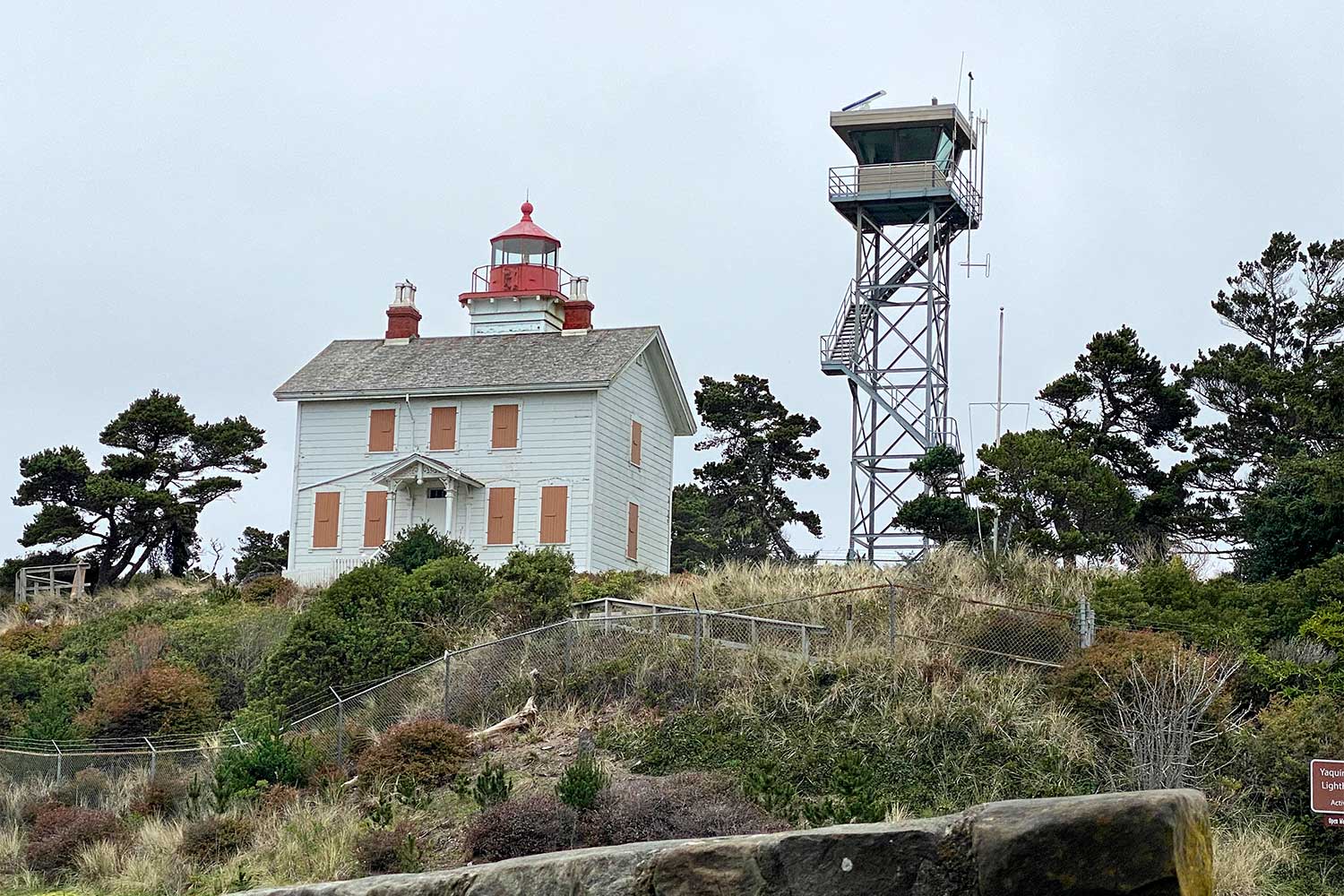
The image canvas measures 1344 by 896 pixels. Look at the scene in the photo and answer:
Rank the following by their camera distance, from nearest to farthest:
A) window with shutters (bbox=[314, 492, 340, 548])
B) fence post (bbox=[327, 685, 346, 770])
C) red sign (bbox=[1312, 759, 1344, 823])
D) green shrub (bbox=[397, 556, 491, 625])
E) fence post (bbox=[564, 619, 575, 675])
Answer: red sign (bbox=[1312, 759, 1344, 823])
fence post (bbox=[327, 685, 346, 770])
fence post (bbox=[564, 619, 575, 675])
green shrub (bbox=[397, 556, 491, 625])
window with shutters (bbox=[314, 492, 340, 548])

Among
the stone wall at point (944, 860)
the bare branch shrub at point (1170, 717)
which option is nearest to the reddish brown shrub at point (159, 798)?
the bare branch shrub at point (1170, 717)

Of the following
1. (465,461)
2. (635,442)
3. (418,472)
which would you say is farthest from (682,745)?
(635,442)

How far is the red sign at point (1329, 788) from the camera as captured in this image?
11438 mm

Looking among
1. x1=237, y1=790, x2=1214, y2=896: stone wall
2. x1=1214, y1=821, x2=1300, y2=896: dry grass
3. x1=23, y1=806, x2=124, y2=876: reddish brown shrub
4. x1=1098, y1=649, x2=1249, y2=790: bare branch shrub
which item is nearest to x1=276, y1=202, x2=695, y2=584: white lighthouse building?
x1=23, y1=806, x2=124, y2=876: reddish brown shrub

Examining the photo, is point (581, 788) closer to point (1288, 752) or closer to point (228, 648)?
point (1288, 752)

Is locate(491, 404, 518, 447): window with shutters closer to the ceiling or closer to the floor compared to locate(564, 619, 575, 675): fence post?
closer to the ceiling

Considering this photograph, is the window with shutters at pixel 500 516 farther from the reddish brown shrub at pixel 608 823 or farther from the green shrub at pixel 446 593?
the reddish brown shrub at pixel 608 823

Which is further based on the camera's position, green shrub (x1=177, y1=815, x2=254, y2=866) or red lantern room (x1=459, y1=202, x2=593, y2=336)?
red lantern room (x1=459, y1=202, x2=593, y2=336)

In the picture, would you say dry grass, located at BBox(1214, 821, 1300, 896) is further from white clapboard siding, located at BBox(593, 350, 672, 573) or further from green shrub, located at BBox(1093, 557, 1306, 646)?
white clapboard siding, located at BBox(593, 350, 672, 573)

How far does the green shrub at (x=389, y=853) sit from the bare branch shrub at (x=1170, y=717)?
24.9ft

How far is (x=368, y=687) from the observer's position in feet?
78.2

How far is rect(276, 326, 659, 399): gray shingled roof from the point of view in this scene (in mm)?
38625

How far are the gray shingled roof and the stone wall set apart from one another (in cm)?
3109

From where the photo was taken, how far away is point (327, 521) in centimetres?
3878
